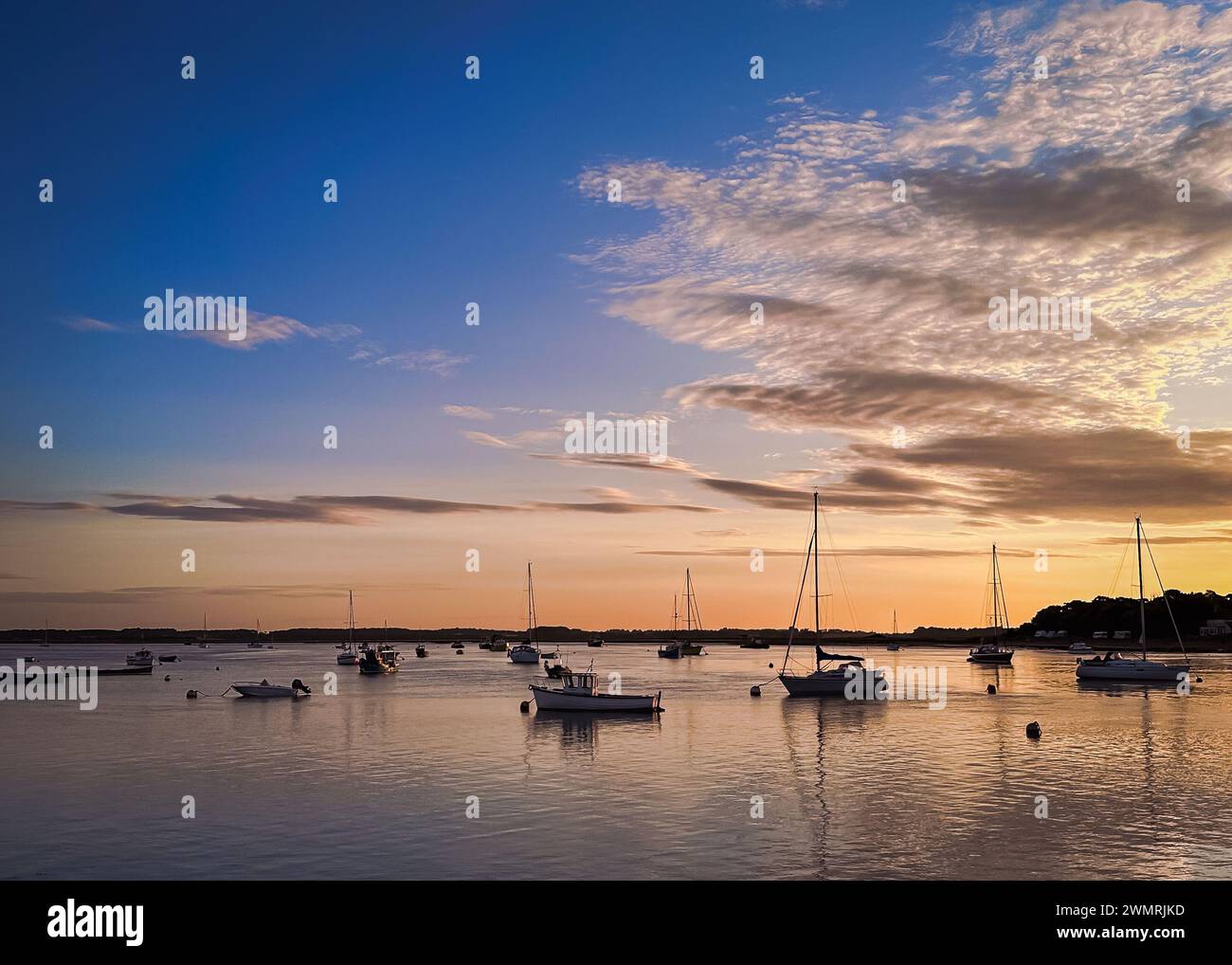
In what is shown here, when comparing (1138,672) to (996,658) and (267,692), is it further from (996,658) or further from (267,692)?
(267,692)

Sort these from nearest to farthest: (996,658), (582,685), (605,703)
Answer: (605,703) → (582,685) → (996,658)

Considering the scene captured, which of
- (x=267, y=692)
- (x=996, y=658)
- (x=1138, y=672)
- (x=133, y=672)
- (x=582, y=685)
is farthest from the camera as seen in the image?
(x=996, y=658)

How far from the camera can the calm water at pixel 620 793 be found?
29.0 m

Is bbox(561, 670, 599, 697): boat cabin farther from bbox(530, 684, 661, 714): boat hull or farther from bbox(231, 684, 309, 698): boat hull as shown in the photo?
bbox(231, 684, 309, 698): boat hull

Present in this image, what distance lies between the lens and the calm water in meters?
29.0

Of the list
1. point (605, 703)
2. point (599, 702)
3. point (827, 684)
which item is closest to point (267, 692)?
point (599, 702)

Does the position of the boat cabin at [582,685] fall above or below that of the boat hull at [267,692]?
above

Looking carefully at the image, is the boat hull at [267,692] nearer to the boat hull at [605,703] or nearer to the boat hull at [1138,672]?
the boat hull at [605,703]

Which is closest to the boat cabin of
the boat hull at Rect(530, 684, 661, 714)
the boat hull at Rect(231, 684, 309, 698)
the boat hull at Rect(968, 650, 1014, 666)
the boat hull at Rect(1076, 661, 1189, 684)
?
the boat hull at Rect(530, 684, 661, 714)

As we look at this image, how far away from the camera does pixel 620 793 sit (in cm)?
4094

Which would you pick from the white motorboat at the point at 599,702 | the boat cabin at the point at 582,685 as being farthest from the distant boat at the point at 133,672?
the white motorboat at the point at 599,702
